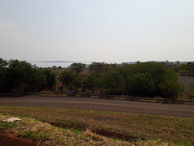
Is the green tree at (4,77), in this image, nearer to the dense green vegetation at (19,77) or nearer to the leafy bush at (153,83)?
the dense green vegetation at (19,77)

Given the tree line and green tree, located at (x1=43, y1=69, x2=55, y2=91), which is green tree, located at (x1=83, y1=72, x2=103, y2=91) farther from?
green tree, located at (x1=43, y1=69, x2=55, y2=91)

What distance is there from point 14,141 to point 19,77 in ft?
87.6

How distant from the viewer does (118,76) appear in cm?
2575

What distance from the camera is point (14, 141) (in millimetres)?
4344

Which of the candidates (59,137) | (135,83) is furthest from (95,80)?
(59,137)

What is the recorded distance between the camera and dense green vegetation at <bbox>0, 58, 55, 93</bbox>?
26.9 m

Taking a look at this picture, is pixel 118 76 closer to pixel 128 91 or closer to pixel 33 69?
pixel 128 91

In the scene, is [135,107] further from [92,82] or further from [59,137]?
[59,137]

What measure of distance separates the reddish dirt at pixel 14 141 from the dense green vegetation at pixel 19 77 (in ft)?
81.3

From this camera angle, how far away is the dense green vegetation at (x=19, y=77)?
26.9 metres

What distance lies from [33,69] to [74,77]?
912cm

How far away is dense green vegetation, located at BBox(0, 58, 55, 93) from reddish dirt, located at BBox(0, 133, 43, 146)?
2478 centimetres

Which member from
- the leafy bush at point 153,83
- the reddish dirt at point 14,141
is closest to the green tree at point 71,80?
the leafy bush at point 153,83

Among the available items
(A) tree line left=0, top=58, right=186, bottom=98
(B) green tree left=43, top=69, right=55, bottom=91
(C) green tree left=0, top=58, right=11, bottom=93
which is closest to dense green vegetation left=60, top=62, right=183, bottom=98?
(A) tree line left=0, top=58, right=186, bottom=98
